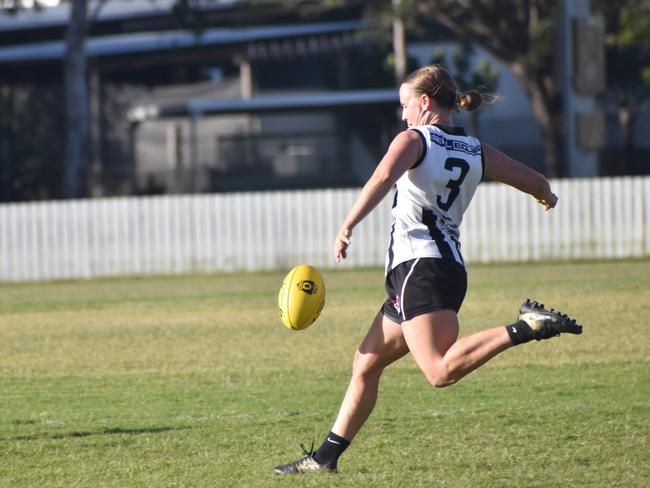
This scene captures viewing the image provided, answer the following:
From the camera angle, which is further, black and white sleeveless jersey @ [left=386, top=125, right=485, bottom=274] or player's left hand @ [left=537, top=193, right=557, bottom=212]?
player's left hand @ [left=537, top=193, right=557, bottom=212]

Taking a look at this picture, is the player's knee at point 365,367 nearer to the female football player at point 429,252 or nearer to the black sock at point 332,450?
the female football player at point 429,252

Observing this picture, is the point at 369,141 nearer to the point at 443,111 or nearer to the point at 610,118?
the point at 610,118

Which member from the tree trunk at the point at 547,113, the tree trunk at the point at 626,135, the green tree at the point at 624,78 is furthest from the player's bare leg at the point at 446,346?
the tree trunk at the point at 626,135

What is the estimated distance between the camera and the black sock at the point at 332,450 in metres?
6.46

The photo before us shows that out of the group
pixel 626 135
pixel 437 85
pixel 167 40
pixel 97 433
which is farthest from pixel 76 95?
pixel 437 85

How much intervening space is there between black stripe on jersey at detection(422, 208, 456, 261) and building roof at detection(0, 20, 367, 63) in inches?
1458

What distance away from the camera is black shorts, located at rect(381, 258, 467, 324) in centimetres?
606

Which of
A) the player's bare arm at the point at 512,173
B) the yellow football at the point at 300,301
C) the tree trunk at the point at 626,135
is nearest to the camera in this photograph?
the player's bare arm at the point at 512,173

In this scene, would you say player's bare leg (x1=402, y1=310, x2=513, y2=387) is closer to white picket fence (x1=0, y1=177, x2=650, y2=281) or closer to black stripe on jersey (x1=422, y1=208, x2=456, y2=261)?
black stripe on jersey (x1=422, y1=208, x2=456, y2=261)

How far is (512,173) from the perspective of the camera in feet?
21.2

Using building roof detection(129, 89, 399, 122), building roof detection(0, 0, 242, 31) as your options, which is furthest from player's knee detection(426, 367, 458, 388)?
building roof detection(0, 0, 242, 31)

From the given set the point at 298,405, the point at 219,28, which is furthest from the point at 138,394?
the point at 219,28

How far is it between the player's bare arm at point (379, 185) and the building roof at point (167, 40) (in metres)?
37.2

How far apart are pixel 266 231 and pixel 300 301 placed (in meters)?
16.4
